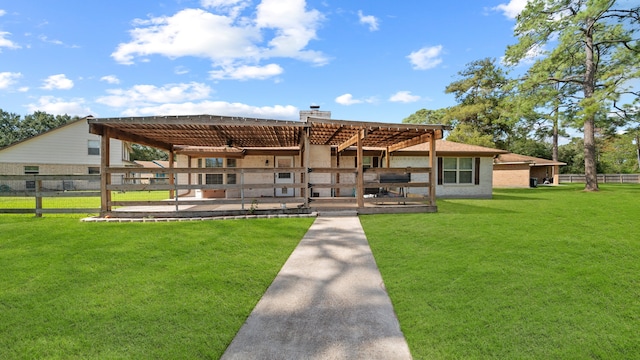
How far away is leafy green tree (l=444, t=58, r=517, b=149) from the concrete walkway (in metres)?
32.3

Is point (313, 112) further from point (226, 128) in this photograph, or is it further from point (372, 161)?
point (226, 128)

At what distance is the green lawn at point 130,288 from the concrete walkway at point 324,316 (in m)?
0.20

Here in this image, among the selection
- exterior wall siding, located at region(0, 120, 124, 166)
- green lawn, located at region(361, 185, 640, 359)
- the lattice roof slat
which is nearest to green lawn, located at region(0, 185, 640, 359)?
green lawn, located at region(361, 185, 640, 359)

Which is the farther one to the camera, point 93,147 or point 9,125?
point 9,125

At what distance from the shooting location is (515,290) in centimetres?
352

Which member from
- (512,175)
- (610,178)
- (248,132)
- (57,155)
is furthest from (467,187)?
(610,178)

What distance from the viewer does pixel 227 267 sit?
431cm

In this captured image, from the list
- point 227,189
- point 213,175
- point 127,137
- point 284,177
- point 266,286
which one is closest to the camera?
point 266,286

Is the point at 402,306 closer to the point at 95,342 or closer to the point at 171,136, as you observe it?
the point at 95,342

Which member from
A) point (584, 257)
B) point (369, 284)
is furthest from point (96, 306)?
point (584, 257)

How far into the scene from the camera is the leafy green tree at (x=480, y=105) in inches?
1332

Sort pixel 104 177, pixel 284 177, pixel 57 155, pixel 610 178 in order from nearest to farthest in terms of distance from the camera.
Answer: pixel 104 177 < pixel 284 177 < pixel 57 155 < pixel 610 178

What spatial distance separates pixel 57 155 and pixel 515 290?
99.6ft

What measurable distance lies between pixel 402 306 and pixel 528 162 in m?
29.9
